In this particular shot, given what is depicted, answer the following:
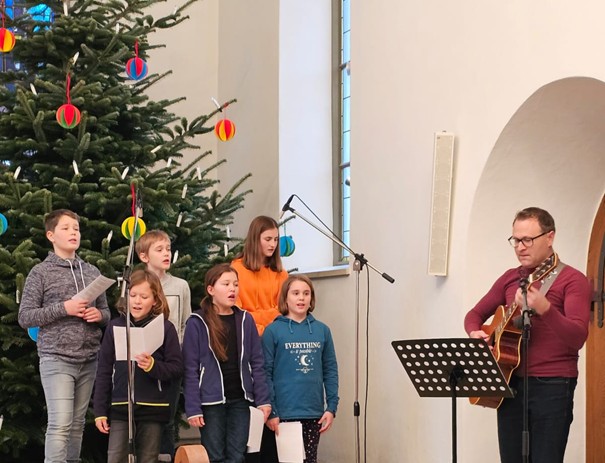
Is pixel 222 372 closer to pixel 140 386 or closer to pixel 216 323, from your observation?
pixel 216 323

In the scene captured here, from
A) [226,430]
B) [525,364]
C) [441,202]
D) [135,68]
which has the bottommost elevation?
[226,430]

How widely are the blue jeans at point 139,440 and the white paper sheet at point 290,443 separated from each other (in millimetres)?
743

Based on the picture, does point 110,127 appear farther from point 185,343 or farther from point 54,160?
point 185,343

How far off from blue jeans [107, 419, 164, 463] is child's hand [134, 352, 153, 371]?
1.23 feet

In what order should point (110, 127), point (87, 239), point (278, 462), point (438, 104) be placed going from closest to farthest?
point (278, 462)
point (438, 104)
point (87, 239)
point (110, 127)

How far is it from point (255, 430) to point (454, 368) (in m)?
1.66

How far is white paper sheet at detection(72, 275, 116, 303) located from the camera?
580cm

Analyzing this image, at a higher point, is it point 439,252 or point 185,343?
point 439,252

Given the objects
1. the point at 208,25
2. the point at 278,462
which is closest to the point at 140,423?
the point at 278,462

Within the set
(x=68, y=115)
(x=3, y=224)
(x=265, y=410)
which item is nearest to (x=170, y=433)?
(x=265, y=410)

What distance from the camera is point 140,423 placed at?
5.91m

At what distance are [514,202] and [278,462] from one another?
2174 millimetres

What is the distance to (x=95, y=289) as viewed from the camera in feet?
19.5

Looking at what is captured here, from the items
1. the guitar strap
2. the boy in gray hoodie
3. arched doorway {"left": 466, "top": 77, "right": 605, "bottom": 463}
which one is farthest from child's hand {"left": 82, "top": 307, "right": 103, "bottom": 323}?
the guitar strap
